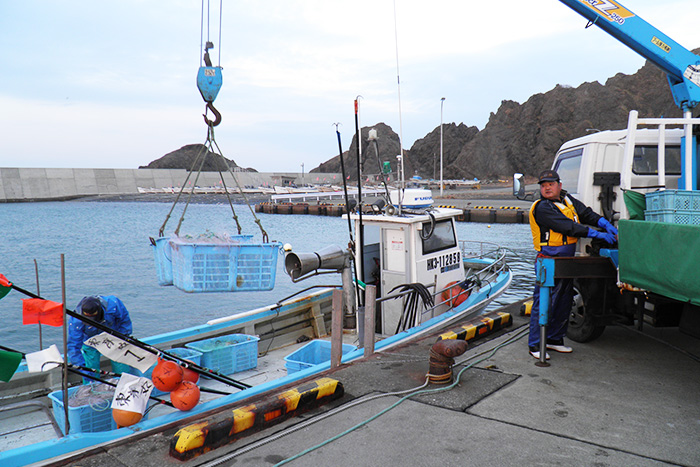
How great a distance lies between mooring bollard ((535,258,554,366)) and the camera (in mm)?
4359

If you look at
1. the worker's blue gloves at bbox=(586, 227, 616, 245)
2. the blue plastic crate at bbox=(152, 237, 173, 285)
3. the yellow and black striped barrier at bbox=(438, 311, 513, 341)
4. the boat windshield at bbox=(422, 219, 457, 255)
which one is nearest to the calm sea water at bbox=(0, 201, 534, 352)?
the blue plastic crate at bbox=(152, 237, 173, 285)

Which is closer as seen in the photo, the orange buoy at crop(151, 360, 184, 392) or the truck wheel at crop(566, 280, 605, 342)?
the orange buoy at crop(151, 360, 184, 392)

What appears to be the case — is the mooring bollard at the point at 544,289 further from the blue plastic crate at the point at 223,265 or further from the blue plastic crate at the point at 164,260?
the blue plastic crate at the point at 164,260

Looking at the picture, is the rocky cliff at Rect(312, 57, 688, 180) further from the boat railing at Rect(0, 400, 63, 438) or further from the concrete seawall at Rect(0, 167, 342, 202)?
the boat railing at Rect(0, 400, 63, 438)

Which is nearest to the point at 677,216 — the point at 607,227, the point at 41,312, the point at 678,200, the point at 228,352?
the point at 678,200

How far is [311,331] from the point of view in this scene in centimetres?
811

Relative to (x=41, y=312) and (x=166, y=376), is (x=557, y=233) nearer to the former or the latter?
(x=166, y=376)

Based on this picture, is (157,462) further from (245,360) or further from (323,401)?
(245,360)

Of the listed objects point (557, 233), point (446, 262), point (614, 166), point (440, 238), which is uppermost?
point (614, 166)

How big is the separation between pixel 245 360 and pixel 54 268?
22460 mm

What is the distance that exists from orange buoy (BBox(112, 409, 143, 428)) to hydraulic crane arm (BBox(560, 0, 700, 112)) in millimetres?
7090

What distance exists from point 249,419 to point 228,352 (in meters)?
3.05

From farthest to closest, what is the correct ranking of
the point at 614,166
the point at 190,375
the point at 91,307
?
1. the point at 614,166
2. the point at 91,307
3. the point at 190,375

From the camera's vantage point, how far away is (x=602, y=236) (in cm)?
427
